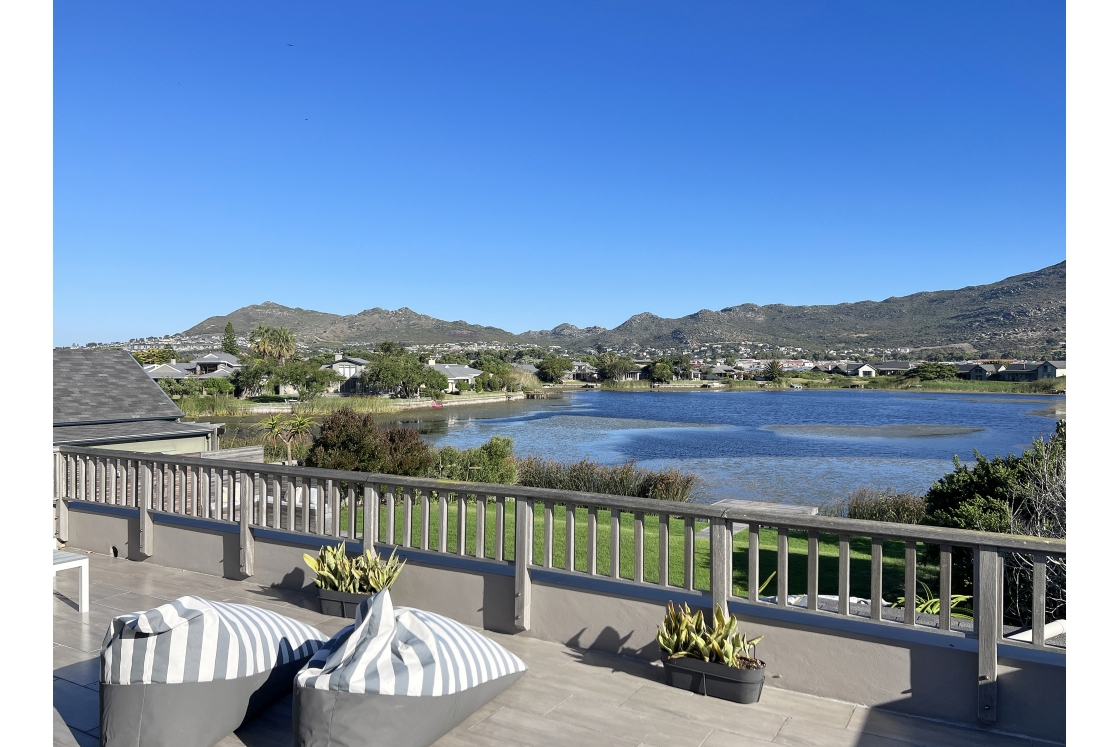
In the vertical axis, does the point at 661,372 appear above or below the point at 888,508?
above

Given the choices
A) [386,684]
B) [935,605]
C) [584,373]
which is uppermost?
[584,373]

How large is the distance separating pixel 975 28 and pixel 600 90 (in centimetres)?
1767

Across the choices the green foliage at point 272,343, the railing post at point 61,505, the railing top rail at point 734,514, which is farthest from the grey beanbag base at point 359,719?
the green foliage at point 272,343

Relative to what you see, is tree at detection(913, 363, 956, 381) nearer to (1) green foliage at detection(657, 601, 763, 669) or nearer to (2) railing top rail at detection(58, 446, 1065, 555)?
(2) railing top rail at detection(58, 446, 1065, 555)

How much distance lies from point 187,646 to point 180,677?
11cm

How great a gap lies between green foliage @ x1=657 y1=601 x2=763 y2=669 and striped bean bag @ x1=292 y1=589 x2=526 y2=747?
2.91ft

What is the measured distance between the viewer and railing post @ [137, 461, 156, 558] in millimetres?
5660

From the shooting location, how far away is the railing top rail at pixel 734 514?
115 inches

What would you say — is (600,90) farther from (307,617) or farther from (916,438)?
(307,617)

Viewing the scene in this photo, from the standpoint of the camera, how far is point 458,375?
7044cm

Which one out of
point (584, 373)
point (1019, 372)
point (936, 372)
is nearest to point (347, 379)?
point (584, 373)

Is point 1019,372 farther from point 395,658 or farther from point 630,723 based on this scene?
point 395,658
